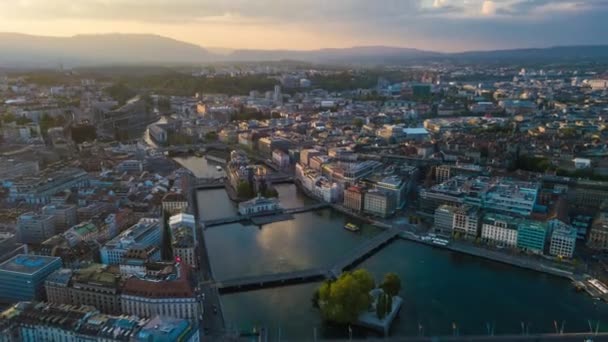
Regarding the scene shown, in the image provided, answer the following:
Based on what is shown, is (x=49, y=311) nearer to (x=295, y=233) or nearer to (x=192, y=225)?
(x=192, y=225)

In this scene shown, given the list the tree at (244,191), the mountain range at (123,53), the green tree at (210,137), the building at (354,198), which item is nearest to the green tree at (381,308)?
the building at (354,198)

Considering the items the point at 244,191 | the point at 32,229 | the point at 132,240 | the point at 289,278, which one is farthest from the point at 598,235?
the point at 32,229

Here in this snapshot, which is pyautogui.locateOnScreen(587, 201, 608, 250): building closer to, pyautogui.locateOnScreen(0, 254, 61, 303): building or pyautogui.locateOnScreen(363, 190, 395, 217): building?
pyautogui.locateOnScreen(363, 190, 395, 217): building

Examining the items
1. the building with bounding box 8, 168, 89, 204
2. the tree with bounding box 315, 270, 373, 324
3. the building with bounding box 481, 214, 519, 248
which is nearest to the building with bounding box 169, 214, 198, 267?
the tree with bounding box 315, 270, 373, 324

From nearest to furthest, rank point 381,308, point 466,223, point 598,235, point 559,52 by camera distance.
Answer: point 381,308
point 598,235
point 466,223
point 559,52

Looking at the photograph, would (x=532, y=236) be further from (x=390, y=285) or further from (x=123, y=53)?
(x=123, y=53)

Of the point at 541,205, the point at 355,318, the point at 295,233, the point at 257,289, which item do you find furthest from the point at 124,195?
the point at 541,205
